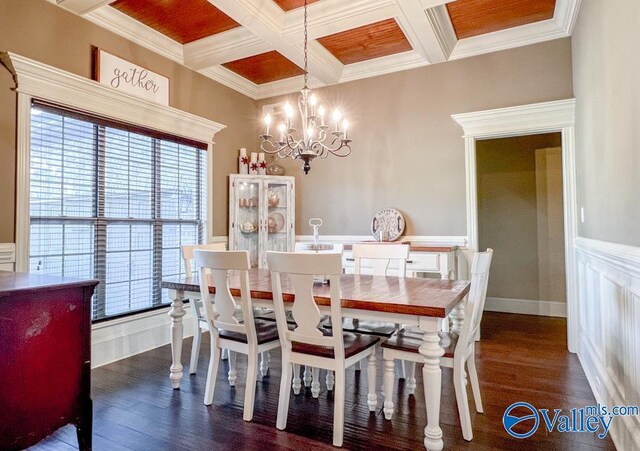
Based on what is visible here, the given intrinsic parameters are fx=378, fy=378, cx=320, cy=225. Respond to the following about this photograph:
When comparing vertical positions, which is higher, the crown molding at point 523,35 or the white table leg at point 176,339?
the crown molding at point 523,35

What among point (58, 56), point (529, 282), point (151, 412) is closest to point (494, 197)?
point (529, 282)

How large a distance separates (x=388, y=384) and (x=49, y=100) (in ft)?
10.3

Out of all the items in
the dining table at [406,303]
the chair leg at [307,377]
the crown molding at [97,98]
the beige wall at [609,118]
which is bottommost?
the chair leg at [307,377]

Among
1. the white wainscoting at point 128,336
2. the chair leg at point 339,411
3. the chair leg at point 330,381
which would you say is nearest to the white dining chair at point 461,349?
the chair leg at point 339,411

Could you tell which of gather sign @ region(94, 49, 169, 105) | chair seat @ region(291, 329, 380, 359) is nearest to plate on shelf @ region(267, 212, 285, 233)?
gather sign @ region(94, 49, 169, 105)

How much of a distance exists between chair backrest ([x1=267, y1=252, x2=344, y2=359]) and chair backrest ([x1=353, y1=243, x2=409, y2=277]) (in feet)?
3.66

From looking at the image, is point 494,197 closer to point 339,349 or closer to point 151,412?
point 339,349

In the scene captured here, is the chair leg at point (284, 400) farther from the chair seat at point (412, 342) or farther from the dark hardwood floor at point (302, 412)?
the chair seat at point (412, 342)

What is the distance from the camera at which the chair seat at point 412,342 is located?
2064 mm

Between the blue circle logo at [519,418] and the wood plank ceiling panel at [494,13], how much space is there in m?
3.12

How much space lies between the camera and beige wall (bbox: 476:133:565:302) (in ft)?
16.0

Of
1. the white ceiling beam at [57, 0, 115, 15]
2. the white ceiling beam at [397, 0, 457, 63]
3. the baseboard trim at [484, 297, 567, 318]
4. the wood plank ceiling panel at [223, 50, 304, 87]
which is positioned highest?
the wood plank ceiling panel at [223, 50, 304, 87]

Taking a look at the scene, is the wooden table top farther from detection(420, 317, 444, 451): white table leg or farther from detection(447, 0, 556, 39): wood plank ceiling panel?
detection(447, 0, 556, 39): wood plank ceiling panel

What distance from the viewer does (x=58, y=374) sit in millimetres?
1732
